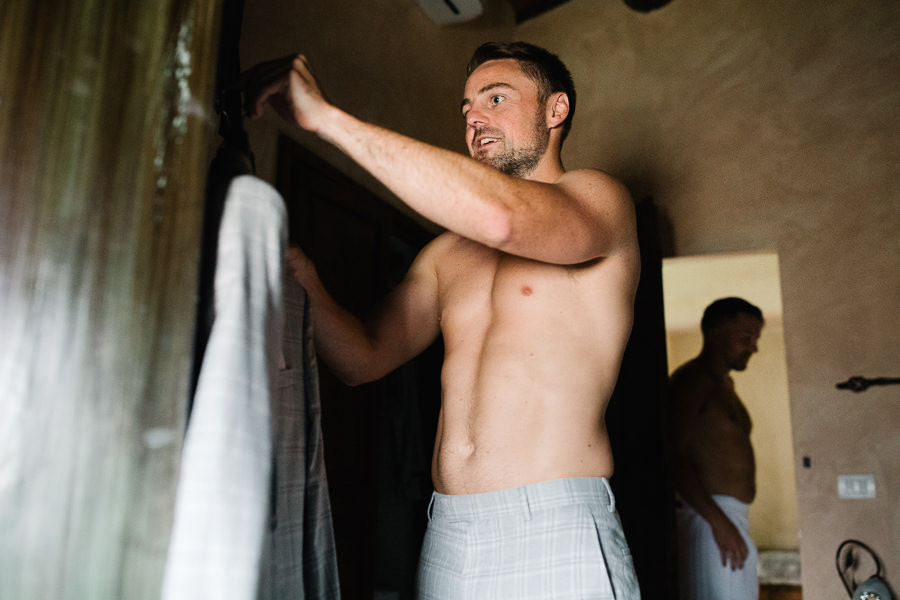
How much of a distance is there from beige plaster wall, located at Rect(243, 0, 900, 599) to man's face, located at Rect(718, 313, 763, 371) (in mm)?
1021

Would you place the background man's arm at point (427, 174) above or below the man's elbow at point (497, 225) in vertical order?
above

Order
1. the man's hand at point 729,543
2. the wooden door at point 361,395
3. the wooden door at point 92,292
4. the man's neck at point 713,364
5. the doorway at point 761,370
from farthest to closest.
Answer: the doorway at point 761,370 < the man's neck at point 713,364 < the man's hand at point 729,543 < the wooden door at point 361,395 < the wooden door at point 92,292

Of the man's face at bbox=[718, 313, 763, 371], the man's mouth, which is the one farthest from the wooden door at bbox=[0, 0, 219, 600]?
the man's face at bbox=[718, 313, 763, 371]

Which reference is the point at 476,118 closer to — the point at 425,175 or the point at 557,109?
the point at 557,109

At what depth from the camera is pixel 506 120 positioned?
4.74ft

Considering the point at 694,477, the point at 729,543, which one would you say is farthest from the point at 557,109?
the point at 729,543

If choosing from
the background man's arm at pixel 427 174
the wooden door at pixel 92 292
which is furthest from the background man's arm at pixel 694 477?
the wooden door at pixel 92 292

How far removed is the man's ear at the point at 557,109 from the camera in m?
1.50

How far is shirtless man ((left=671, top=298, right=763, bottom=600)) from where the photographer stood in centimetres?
280

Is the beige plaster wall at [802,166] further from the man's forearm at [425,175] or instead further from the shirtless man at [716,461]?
the man's forearm at [425,175]

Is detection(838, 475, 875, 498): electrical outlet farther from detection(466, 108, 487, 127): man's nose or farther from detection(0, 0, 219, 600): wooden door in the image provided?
Answer: detection(0, 0, 219, 600): wooden door

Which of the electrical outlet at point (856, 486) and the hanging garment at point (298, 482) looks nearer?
the hanging garment at point (298, 482)

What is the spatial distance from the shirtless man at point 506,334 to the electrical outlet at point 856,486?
5.12 feet

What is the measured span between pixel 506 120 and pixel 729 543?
2.18m
